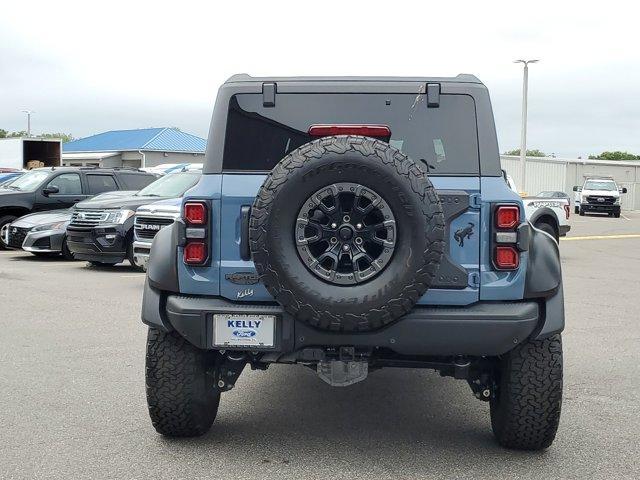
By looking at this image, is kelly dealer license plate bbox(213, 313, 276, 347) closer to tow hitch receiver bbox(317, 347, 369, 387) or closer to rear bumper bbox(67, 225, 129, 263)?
tow hitch receiver bbox(317, 347, 369, 387)

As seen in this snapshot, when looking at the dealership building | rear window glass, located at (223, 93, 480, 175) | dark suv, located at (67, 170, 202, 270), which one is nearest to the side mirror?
dark suv, located at (67, 170, 202, 270)

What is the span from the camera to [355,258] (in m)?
3.82

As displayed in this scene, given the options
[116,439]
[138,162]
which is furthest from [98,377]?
[138,162]

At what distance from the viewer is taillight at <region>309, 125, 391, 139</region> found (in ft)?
13.9

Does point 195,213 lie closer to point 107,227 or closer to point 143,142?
point 107,227

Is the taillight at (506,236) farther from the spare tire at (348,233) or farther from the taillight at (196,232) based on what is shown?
the taillight at (196,232)

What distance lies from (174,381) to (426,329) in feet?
4.63

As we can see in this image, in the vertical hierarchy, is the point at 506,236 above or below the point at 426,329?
above

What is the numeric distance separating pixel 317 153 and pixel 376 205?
1.22 feet

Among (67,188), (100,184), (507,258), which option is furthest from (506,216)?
(67,188)

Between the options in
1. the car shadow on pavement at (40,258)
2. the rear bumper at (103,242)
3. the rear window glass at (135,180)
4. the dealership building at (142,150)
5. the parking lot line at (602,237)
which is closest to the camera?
the rear bumper at (103,242)

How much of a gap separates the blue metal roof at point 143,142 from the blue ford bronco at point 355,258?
5040 cm

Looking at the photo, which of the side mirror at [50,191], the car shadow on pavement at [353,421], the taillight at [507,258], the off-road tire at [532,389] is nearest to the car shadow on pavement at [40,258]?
the side mirror at [50,191]

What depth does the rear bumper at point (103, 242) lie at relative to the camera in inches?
505
